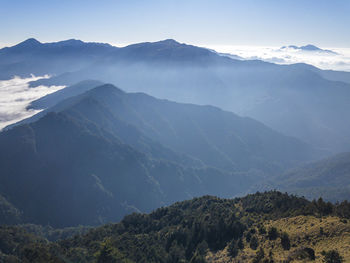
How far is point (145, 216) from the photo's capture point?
100 m

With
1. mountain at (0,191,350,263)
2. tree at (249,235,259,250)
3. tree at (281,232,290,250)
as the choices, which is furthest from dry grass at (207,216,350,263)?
tree at (249,235,259,250)

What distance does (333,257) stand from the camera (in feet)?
119

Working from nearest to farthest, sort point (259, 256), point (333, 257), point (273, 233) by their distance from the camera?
point (333, 257)
point (259, 256)
point (273, 233)

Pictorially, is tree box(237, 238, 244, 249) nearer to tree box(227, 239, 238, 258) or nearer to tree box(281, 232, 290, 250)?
tree box(227, 239, 238, 258)

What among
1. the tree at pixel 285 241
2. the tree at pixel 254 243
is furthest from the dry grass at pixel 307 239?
the tree at pixel 254 243

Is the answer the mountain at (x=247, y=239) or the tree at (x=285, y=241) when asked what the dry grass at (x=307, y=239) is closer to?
the mountain at (x=247, y=239)

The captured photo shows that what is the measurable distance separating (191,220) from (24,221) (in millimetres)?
145524

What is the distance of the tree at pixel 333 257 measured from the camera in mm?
36125

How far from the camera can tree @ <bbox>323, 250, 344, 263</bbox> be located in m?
36.1

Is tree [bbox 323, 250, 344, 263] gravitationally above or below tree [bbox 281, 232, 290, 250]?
above

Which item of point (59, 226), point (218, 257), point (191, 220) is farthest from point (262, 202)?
point (59, 226)

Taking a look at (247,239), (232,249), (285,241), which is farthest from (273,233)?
(232,249)

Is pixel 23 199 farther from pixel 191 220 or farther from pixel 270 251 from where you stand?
pixel 270 251

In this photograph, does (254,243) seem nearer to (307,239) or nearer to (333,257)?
(307,239)
